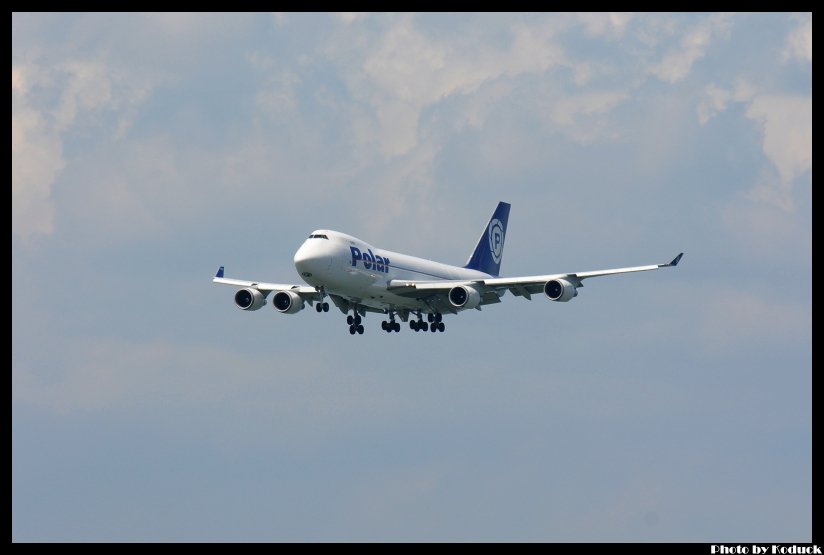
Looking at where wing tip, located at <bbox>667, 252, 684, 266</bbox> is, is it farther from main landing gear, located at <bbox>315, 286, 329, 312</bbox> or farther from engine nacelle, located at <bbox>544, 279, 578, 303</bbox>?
main landing gear, located at <bbox>315, 286, 329, 312</bbox>

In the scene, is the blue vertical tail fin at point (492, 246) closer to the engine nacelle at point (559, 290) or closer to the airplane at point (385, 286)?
the airplane at point (385, 286)

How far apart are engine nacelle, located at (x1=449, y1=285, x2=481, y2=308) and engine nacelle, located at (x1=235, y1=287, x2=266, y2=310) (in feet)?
41.4

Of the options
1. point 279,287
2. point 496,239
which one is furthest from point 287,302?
point 496,239

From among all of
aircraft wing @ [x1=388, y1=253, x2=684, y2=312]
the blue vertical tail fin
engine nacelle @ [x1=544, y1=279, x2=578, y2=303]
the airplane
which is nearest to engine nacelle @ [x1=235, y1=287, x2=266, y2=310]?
the airplane

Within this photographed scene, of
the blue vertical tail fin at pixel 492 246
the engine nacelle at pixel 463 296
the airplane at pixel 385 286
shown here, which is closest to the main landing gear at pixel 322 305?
the airplane at pixel 385 286

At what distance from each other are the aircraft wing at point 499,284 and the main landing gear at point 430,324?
167 cm

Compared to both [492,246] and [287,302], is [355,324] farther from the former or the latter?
[492,246]

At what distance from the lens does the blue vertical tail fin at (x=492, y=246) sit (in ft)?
318

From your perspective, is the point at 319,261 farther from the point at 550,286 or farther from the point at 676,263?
the point at 676,263

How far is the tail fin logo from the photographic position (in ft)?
325

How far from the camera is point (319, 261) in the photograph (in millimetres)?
76500

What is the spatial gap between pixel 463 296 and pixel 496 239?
58.9 ft
